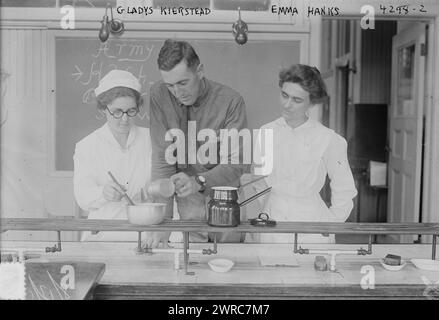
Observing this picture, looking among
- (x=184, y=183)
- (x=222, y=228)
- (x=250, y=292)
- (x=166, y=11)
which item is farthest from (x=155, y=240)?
(x=166, y=11)

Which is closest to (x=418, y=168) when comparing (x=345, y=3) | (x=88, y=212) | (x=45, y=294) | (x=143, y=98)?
(x=345, y=3)

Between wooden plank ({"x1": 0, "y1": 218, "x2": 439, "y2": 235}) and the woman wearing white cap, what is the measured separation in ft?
0.86

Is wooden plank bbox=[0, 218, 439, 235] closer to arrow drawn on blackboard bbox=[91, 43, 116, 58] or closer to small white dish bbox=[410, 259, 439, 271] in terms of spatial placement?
small white dish bbox=[410, 259, 439, 271]

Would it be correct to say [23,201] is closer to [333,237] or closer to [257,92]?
[257,92]

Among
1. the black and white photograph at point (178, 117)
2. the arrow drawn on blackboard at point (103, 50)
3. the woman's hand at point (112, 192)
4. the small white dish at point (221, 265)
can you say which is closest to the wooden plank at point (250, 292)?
the small white dish at point (221, 265)

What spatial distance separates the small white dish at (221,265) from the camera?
2406 mm

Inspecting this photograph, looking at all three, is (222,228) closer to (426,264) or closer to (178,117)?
(178,117)

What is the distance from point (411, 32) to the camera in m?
3.31

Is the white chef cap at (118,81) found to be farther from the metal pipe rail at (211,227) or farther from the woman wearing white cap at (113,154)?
the metal pipe rail at (211,227)

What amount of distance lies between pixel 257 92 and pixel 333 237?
38.1 inches

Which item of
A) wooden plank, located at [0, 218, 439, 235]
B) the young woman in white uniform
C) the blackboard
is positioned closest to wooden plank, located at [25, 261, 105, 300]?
wooden plank, located at [0, 218, 439, 235]

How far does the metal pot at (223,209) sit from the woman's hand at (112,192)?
2.12 feet

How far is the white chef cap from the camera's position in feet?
9.53

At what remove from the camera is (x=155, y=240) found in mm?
2922
